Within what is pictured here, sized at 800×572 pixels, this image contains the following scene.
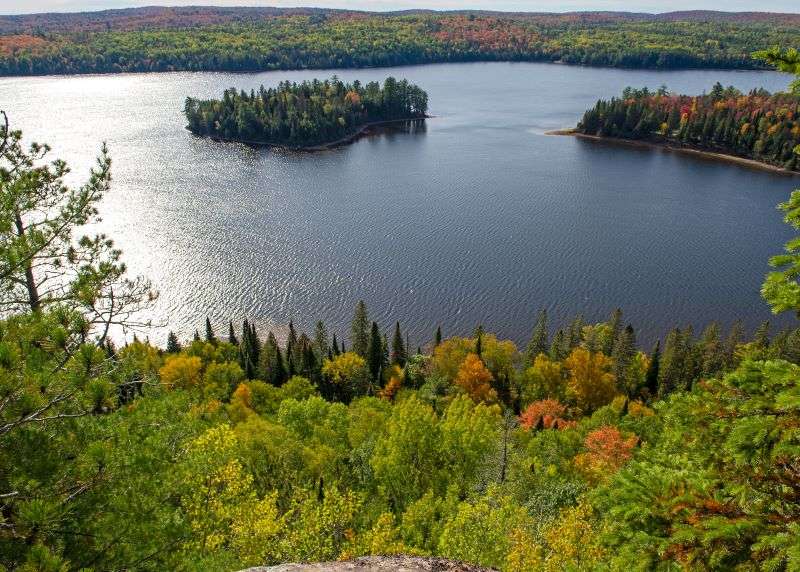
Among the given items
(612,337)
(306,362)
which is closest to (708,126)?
(612,337)

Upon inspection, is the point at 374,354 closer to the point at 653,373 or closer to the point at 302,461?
the point at 653,373

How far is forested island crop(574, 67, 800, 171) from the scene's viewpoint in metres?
127

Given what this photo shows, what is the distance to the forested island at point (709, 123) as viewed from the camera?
415 feet

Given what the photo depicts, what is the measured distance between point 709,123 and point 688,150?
6.90 metres

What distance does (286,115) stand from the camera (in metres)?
136

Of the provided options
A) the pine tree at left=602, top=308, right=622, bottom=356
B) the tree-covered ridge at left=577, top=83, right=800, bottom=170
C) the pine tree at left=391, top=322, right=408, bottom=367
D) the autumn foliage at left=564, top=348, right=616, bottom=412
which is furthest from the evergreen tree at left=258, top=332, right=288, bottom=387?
the tree-covered ridge at left=577, top=83, right=800, bottom=170

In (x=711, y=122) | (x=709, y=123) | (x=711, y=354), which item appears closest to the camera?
(x=711, y=354)

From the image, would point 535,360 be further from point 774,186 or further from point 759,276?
point 774,186

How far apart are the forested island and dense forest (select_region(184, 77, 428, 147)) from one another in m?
54.2

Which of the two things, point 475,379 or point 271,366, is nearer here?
point 475,379

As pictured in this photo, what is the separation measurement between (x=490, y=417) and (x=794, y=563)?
32286 mm

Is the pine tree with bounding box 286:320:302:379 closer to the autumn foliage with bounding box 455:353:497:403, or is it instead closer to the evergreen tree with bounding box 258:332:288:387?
the evergreen tree with bounding box 258:332:288:387

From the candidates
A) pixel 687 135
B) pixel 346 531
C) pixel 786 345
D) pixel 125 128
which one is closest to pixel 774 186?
pixel 687 135

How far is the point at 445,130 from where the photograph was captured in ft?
469
